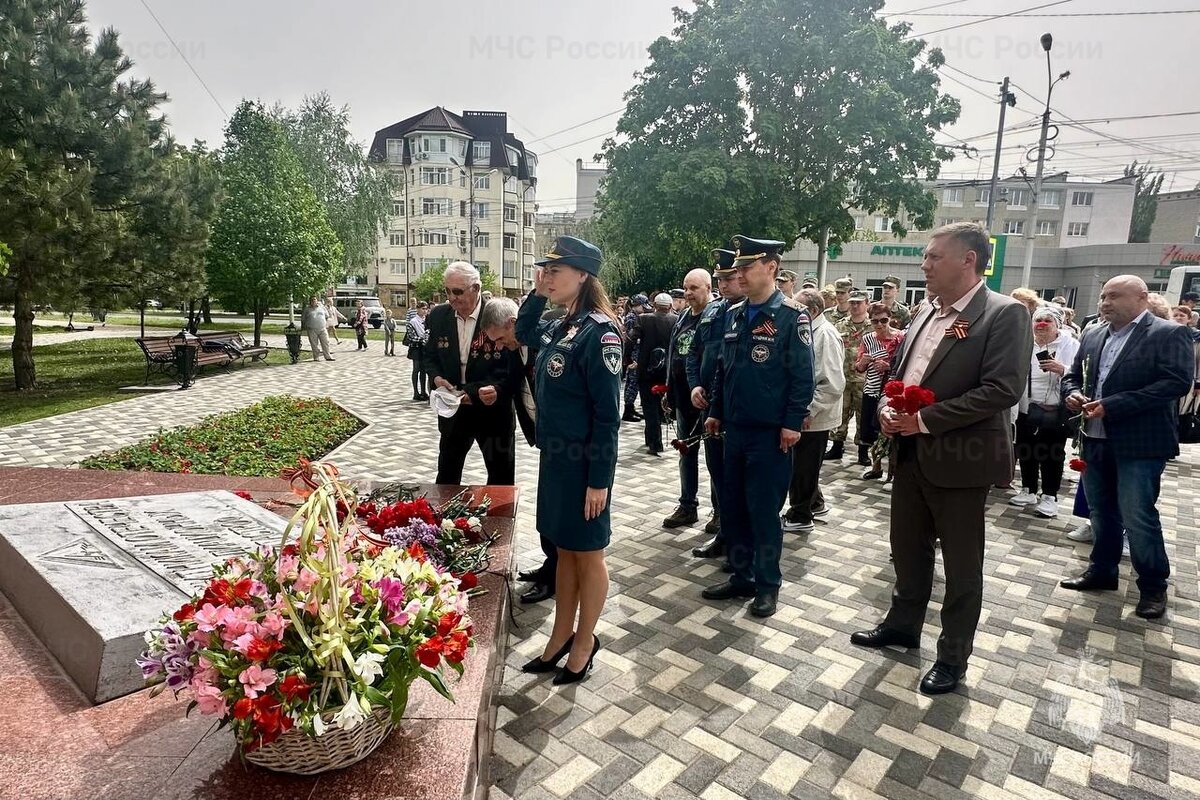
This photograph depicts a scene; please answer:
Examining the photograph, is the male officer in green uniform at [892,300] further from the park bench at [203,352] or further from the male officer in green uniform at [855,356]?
the park bench at [203,352]

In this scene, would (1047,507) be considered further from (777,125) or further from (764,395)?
(777,125)

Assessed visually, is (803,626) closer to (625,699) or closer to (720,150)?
(625,699)

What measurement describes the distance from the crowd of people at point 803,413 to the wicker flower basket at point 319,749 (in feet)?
4.44

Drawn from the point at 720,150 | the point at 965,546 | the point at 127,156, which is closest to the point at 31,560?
the point at 965,546

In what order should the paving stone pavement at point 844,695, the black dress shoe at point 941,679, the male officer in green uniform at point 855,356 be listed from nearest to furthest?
the paving stone pavement at point 844,695, the black dress shoe at point 941,679, the male officer in green uniform at point 855,356

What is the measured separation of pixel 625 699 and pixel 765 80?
21090mm

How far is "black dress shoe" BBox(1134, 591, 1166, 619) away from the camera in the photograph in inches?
160

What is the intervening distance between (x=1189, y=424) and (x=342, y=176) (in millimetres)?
35520

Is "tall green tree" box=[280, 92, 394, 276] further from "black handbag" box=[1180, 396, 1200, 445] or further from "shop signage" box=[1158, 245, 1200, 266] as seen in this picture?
"shop signage" box=[1158, 245, 1200, 266]

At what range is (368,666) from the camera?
1.66 meters

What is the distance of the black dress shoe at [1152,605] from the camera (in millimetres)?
4066

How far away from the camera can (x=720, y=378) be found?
443 centimetres

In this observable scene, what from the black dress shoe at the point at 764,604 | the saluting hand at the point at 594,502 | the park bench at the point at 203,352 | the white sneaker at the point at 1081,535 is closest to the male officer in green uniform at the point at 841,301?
the white sneaker at the point at 1081,535

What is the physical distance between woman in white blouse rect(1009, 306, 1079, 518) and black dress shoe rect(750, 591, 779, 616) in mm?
3577
